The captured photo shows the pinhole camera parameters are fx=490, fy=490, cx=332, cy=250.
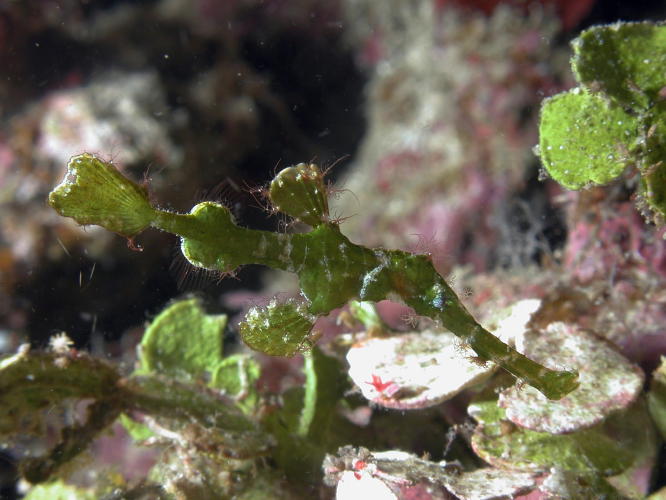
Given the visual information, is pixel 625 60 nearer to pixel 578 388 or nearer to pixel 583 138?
pixel 583 138

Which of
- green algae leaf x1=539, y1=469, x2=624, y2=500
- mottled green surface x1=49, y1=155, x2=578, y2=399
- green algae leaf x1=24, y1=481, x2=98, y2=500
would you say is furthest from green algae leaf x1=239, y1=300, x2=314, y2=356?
green algae leaf x1=24, y1=481, x2=98, y2=500

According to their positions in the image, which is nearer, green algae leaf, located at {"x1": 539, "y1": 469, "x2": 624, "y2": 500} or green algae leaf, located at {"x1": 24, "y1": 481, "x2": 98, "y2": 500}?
green algae leaf, located at {"x1": 539, "y1": 469, "x2": 624, "y2": 500}

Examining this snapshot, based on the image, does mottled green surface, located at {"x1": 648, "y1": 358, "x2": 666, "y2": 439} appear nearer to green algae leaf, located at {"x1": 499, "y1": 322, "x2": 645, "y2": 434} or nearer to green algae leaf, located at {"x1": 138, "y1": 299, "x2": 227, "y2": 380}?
green algae leaf, located at {"x1": 499, "y1": 322, "x2": 645, "y2": 434}

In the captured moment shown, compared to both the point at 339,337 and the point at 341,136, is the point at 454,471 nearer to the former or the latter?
the point at 339,337

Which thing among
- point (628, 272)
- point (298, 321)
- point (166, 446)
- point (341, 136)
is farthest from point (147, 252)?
point (628, 272)

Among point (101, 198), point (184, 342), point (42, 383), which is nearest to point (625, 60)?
point (101, 198)
